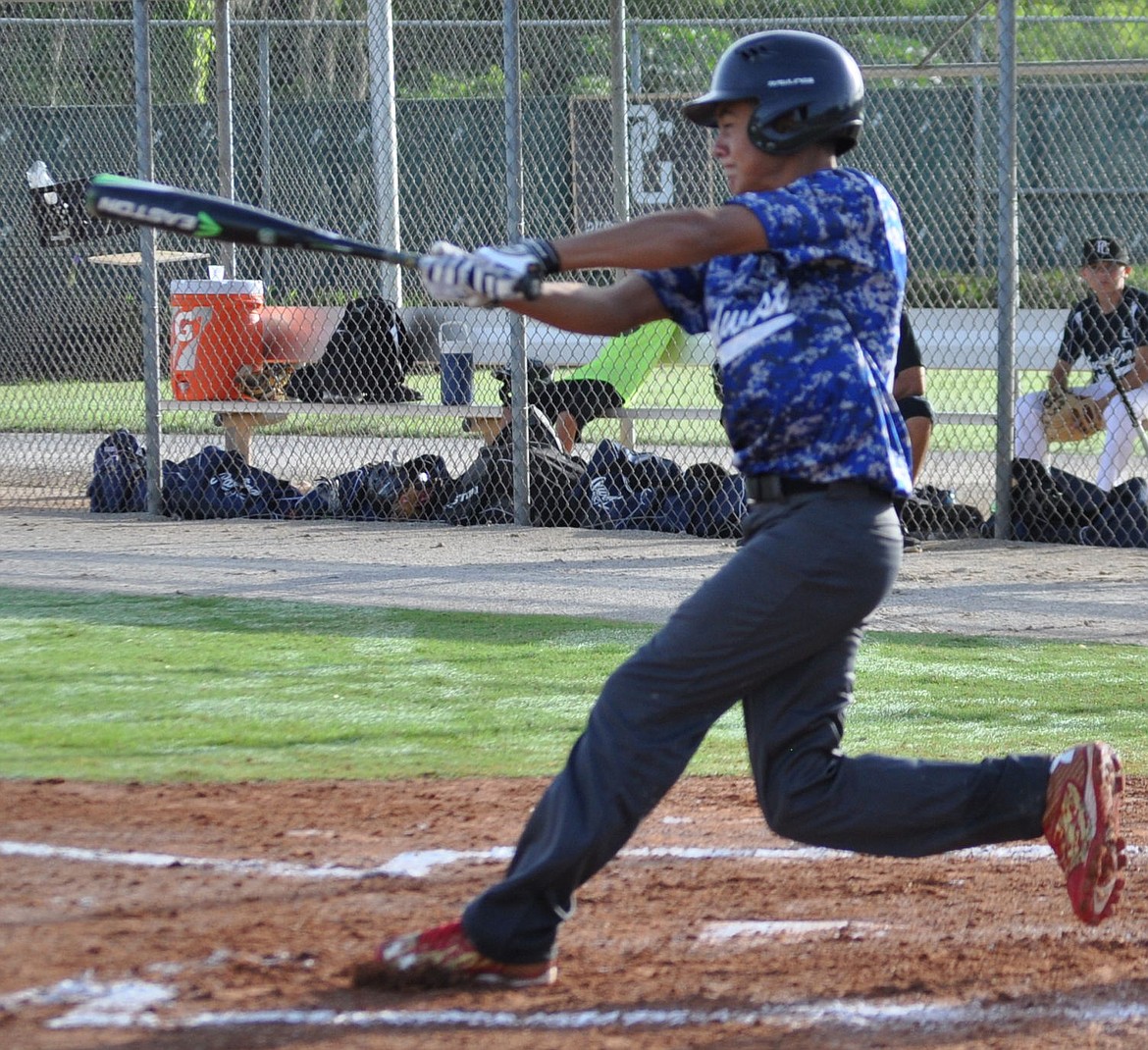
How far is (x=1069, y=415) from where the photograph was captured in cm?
957

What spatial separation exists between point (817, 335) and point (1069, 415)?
6.95 m

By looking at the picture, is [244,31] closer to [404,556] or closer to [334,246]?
[404,556]

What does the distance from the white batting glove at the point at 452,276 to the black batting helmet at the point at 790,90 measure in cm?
60

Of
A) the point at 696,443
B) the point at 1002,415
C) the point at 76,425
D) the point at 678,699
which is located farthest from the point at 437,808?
the point at 76,425

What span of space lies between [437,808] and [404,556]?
171 inches

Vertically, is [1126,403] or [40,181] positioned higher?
[40,181]

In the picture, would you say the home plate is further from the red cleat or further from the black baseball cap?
the black baseball cap

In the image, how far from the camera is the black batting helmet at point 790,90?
3146 millimetres

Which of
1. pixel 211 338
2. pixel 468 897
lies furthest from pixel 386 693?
pixel 211 338

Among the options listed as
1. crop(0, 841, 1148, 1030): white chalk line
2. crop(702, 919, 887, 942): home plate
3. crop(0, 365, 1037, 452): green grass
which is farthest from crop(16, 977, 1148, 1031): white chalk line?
crop(0, 365, 1037, 452): green grass

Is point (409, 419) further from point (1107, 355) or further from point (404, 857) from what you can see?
point (404, 857)

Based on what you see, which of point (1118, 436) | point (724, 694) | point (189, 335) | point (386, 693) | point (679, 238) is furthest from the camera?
point (189, 335)

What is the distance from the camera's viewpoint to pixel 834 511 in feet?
10.2

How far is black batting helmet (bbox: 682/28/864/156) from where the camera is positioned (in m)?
3.15
